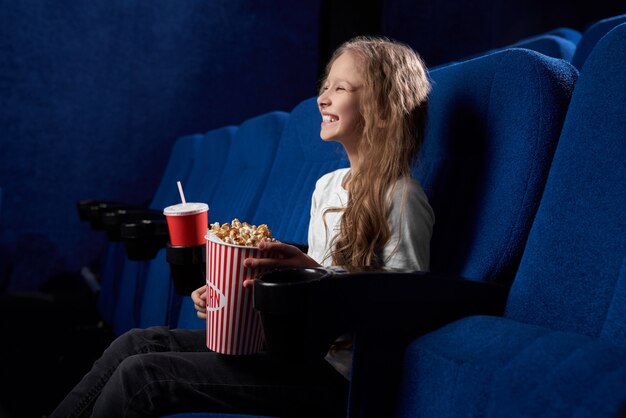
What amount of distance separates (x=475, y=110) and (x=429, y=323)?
23 cm

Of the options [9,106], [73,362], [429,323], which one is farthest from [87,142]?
[429,323]

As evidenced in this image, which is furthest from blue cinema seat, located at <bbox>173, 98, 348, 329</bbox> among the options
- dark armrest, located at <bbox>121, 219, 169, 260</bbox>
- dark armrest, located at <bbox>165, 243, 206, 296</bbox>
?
dark armrest, located at <bbox>165, 243, 206, 296</bbox>

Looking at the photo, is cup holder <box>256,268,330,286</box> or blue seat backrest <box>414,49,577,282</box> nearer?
cup holder <box>256,268,330,286</box>

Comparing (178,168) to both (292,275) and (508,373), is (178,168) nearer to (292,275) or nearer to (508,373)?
(292,275)

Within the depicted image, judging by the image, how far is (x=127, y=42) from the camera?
2139 millimetres

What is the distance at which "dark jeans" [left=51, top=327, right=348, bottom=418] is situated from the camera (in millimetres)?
465

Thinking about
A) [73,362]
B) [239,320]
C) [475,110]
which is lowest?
[73,362]

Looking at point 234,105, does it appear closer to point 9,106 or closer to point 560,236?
point 9,106

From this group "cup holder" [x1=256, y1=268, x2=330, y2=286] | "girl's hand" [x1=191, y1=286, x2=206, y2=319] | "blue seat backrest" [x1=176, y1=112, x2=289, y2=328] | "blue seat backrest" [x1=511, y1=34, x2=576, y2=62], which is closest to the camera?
"cup holder" [x1=256, y1=268, x2=330, y2=286]

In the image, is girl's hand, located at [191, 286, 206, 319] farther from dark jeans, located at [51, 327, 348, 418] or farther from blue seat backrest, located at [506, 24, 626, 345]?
→ blue seat backrest, located at [506, 24, 626, 345]

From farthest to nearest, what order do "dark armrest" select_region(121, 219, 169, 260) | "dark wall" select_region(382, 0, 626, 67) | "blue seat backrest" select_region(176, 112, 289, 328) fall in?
1. "dark wall" select_region(382, 0, 626, 67)
2. "blue seat backrest" select_region(176, 112, 289, 328)
3. "dark armrest" select_region(121, 219, 169, 260)

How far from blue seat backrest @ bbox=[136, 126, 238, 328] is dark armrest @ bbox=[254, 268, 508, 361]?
72 centimetres

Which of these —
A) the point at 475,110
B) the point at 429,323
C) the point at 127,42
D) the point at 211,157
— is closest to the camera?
the point at 429,323

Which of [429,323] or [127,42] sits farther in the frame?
[127,42]
